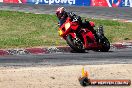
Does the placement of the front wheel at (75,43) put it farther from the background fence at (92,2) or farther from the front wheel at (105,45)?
the background fence at (92,2)

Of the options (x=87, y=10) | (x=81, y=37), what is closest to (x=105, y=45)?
(x=81, y=37)

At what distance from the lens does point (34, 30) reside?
76.9 feet

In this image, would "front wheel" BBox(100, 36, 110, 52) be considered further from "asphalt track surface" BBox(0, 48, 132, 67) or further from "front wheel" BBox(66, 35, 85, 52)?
"front wheel" BBox(66, 35, 85, 52)

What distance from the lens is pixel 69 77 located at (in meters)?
12.8

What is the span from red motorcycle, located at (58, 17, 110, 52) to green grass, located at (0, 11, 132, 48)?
1914 millimetres

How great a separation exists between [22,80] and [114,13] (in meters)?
21.9

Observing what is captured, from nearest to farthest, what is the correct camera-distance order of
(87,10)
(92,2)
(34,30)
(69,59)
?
1. (69,59)
2. (34,30)
3. (87,10)
4. (92,2)

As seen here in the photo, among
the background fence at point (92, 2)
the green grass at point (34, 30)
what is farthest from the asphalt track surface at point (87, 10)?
the green grass at point (34, 30)

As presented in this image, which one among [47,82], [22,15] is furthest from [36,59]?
[22,15]

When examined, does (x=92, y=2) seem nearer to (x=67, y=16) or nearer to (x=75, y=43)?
(x=67, y=16)

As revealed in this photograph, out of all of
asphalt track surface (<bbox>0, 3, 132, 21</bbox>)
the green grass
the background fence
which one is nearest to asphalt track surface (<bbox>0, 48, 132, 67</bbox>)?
the green grass

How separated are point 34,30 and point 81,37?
5851mm

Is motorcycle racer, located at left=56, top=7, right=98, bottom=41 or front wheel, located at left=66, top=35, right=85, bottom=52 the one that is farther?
motorcycle racer, located at left=56, top=7, right=98, bottom=41

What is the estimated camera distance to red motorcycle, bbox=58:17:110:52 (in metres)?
17.5
